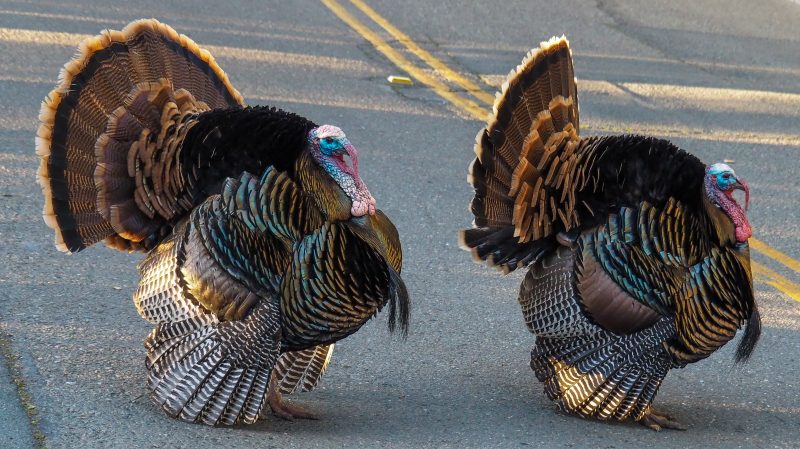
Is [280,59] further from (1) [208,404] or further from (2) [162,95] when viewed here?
(1) [208,404]

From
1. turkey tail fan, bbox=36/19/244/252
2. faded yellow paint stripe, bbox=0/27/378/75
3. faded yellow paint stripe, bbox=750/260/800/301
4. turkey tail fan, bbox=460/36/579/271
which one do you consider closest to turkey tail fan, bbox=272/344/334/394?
turkey tail fan, bbox=36/19/244/252

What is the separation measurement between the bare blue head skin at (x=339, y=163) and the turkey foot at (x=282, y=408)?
0.74m

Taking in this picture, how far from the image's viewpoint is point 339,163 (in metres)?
4.11

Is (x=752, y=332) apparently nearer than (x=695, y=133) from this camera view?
Yes

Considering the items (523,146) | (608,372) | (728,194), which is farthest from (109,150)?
(728,194)

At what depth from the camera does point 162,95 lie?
4457 mm

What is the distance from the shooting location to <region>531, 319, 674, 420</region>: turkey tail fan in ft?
14.5

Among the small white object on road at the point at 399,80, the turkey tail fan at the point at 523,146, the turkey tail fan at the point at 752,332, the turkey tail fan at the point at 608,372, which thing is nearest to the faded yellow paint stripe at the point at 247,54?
the small white object on road at the point at 399,80

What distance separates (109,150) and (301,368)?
1.03 m

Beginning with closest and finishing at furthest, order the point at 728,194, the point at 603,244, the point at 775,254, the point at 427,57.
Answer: the point at 728,194
the point at 603,244
the point at 775,254
the point at 427,57

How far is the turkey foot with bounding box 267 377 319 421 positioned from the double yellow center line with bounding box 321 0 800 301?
10.0ft

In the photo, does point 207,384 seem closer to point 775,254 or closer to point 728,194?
point 728,194

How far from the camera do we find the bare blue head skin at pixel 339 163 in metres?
4.09

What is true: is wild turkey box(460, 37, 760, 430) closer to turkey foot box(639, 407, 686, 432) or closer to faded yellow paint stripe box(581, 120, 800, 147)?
turkey foot box(639, 407, 686, 432)
